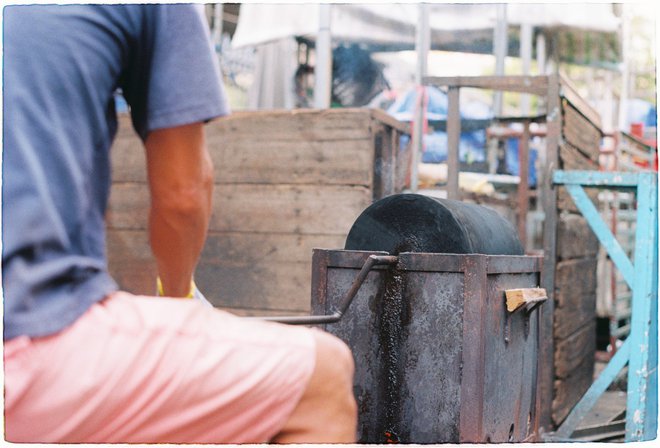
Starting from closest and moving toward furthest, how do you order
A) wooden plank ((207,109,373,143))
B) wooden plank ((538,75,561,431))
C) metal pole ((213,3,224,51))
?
1. wooden plank ((207,109,373,143))
2. wooden plank ((538,75,561,431))
3. metal pole ((213,3,224,51))

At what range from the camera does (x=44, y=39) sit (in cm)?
137

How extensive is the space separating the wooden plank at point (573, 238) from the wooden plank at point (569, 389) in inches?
29.0

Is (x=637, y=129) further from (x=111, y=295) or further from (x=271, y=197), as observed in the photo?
(x=111, y=295)

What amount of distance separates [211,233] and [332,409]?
283 cm

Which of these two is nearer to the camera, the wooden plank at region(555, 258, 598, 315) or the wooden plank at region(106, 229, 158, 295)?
the wooden plank at region(106, 229, 158, 295)

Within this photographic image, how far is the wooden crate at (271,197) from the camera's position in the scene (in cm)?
400

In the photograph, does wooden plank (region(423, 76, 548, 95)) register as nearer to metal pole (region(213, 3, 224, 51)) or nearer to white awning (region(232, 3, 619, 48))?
white awning (region(232, 3, 619, 48))

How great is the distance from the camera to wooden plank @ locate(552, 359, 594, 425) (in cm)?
441

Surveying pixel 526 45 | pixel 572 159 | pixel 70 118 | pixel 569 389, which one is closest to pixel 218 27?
pixel 526 45

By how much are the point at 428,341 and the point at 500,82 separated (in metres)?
2.11

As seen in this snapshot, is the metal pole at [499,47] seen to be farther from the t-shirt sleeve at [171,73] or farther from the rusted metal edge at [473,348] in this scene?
the t-shirt sleeve at [171,73]

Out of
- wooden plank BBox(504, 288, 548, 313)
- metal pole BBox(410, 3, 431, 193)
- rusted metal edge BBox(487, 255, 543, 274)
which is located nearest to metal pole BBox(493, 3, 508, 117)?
metal pole BBox(410, 3, 431, 193)

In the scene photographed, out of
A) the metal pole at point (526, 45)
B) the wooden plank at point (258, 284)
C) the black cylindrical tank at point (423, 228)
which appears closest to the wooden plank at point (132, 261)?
the wooden plank at point (258, 284)

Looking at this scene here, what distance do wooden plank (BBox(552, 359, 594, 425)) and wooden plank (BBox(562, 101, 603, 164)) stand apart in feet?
4.62
